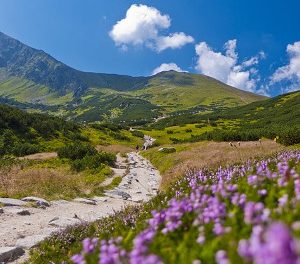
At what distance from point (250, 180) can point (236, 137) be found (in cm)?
4315

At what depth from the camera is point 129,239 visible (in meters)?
5.30

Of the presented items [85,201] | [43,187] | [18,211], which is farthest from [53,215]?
[43,187]

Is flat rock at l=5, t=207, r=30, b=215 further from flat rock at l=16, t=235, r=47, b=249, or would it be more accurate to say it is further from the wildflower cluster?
the wildflower cluster

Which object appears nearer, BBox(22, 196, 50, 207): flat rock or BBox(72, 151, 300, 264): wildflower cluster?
BBox(72, 151, 300, 264): wildflower cluster

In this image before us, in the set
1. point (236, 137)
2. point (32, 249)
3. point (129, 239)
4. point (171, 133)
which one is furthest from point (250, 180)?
point (171, 133)

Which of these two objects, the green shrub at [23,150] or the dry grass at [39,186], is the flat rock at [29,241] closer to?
the dry grass at [39,186]

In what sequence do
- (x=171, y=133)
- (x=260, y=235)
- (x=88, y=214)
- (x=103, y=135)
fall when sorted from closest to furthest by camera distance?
(x=260, y=235), (x=88, y=214), (x=103, y=135), (x=171, y=133)

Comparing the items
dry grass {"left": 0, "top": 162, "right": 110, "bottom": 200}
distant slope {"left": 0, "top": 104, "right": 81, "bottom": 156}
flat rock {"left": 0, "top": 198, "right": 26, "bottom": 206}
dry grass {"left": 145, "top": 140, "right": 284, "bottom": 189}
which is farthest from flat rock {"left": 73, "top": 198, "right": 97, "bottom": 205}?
distant slope {"left": 0, "top": 104, "right": 81, "bottom": 156}

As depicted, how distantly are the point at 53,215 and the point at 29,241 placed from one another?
4.96m

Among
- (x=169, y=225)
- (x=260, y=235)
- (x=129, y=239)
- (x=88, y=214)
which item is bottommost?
(x=88, y=214)

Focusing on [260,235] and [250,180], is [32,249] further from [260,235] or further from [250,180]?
[260,235]

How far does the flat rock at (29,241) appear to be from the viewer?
11.3 meters

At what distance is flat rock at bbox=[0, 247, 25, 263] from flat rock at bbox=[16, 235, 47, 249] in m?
0.38

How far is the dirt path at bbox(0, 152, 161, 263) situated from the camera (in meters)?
12.3
